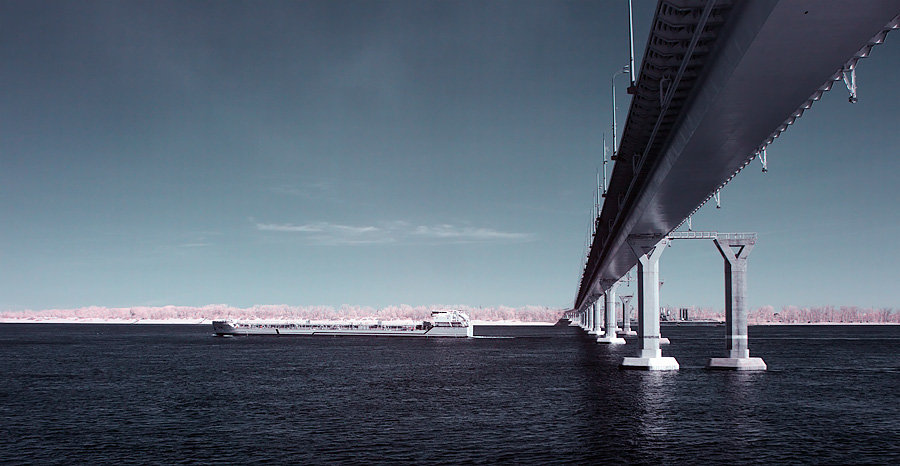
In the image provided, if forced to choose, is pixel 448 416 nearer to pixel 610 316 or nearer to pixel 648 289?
pixel 648 289

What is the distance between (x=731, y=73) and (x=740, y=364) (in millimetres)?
57820

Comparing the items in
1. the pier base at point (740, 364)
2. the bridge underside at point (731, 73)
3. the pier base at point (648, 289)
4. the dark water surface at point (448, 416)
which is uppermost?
the bridge underside at point (731, 73)

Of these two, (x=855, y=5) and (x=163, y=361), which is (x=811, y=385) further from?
(x=163, y=361)

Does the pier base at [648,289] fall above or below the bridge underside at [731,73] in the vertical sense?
below

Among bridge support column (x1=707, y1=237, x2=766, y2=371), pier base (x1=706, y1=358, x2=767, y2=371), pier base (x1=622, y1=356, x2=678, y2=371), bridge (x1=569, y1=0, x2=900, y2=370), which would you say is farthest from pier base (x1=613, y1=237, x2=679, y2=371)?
bridge (x1=569, y1=0, x2=900, y2=370)

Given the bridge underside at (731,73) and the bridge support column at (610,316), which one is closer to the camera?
the bridge underside at (731,73)

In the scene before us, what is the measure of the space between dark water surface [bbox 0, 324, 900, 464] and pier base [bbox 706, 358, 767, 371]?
167 centimetres

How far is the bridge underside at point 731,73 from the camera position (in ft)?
51.4

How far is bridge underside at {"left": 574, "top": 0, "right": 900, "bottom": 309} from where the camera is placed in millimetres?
15656

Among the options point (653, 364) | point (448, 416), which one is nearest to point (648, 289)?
point (653, 364)

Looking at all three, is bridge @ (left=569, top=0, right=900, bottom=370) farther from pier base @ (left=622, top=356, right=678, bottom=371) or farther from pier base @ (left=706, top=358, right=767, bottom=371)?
pier base @ (left=706, top=358, right=767, bottom=371)

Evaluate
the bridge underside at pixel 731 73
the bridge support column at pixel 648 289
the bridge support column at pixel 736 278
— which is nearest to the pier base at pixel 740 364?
the bridge support column at pixel 736 278

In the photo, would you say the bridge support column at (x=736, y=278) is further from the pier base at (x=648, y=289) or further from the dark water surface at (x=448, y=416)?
the pier base at (x=648, y=289)

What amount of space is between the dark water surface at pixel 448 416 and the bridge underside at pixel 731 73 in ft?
41.8
